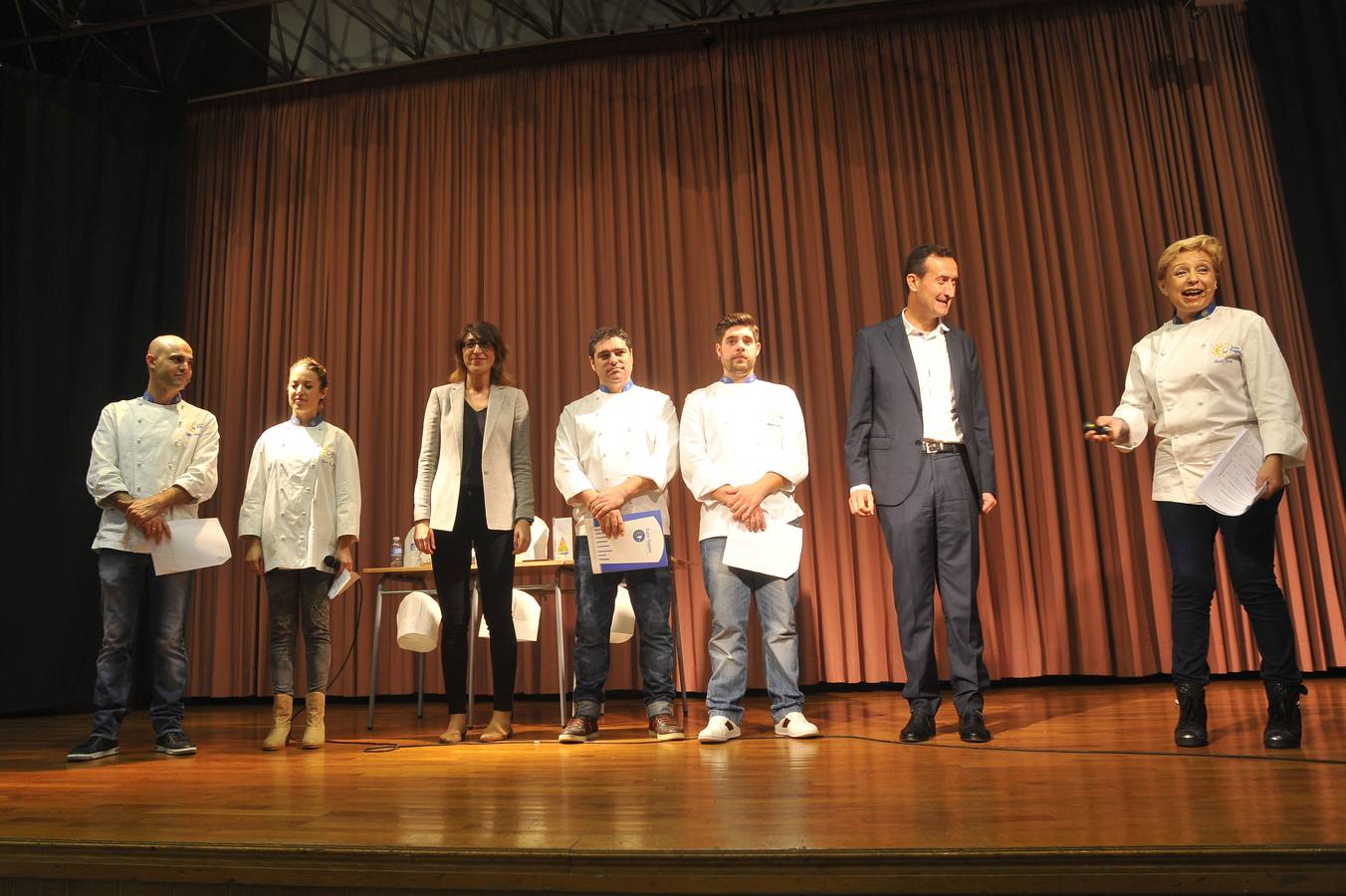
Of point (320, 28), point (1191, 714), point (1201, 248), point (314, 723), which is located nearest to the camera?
point (1191, 714)

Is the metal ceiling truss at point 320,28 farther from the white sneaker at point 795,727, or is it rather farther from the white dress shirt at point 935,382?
the white sneaker at point 795,727

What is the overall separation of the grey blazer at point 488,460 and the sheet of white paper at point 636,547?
1.35ft

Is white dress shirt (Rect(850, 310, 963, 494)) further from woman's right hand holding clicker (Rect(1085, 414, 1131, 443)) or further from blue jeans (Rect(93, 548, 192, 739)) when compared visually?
blue jeans (Rect(93, 548, 192, 739))

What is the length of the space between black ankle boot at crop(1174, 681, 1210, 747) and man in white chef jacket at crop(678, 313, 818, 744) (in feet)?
3.35

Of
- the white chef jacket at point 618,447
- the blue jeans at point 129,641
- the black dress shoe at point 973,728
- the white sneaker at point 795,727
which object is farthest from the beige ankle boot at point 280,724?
the black dress shoe at point 973,728

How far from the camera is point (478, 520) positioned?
3316 millimetres

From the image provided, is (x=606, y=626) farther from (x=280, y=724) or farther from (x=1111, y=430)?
(x=1111, y=430)

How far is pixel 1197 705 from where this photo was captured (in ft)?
8.08

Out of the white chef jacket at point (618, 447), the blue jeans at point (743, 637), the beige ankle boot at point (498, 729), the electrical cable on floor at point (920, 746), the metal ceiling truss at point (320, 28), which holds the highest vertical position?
the metal ceiling truss at point (320, 28)

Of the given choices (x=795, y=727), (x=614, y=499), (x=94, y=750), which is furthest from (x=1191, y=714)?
(x=94, y=750)

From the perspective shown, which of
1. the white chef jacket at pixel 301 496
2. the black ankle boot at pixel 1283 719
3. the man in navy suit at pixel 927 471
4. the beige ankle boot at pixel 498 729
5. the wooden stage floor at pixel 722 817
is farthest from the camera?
the white chef jacket at pixel 301 496

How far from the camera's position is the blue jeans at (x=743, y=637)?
2.93m

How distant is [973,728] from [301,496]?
2416 millimetres

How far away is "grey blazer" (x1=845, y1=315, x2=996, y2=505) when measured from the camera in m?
2.84
